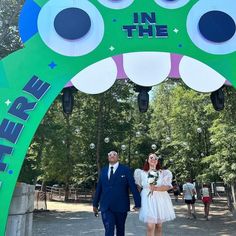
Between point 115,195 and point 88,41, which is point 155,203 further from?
point 88,41

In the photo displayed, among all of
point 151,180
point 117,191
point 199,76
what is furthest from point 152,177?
point 199,76

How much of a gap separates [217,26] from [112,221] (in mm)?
3910

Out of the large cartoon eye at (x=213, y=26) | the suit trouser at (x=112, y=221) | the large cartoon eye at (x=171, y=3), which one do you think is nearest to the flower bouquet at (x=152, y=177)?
the suit trouser at (x=112, y=221)

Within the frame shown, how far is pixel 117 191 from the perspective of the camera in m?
6.82

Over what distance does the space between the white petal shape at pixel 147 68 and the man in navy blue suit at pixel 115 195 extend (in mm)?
1873

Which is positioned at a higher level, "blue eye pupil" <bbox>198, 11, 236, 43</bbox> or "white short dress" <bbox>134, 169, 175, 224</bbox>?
"blue eye pupil" <bbox>198, 11, 236, 43</bbox>

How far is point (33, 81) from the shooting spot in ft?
23.1

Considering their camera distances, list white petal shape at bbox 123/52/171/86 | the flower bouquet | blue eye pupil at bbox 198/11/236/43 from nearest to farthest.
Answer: the flower bouquet, blue eye pupil at bbox 198/11/236/43, white petal shape at bbox 123/52/171/86

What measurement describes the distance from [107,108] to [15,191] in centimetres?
2372

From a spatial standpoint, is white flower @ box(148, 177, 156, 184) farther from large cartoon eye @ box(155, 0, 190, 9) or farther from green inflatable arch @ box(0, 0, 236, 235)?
large cartoon eye @ box(155, 0, 190, 9)

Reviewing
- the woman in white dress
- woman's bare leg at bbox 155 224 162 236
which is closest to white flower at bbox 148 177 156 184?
the woman in white dress

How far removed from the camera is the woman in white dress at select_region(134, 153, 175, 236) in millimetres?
6773

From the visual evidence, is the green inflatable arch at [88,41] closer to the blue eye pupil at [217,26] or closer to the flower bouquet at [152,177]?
the blue eye pupil at [217,26]

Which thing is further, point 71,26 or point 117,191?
point 71,26
